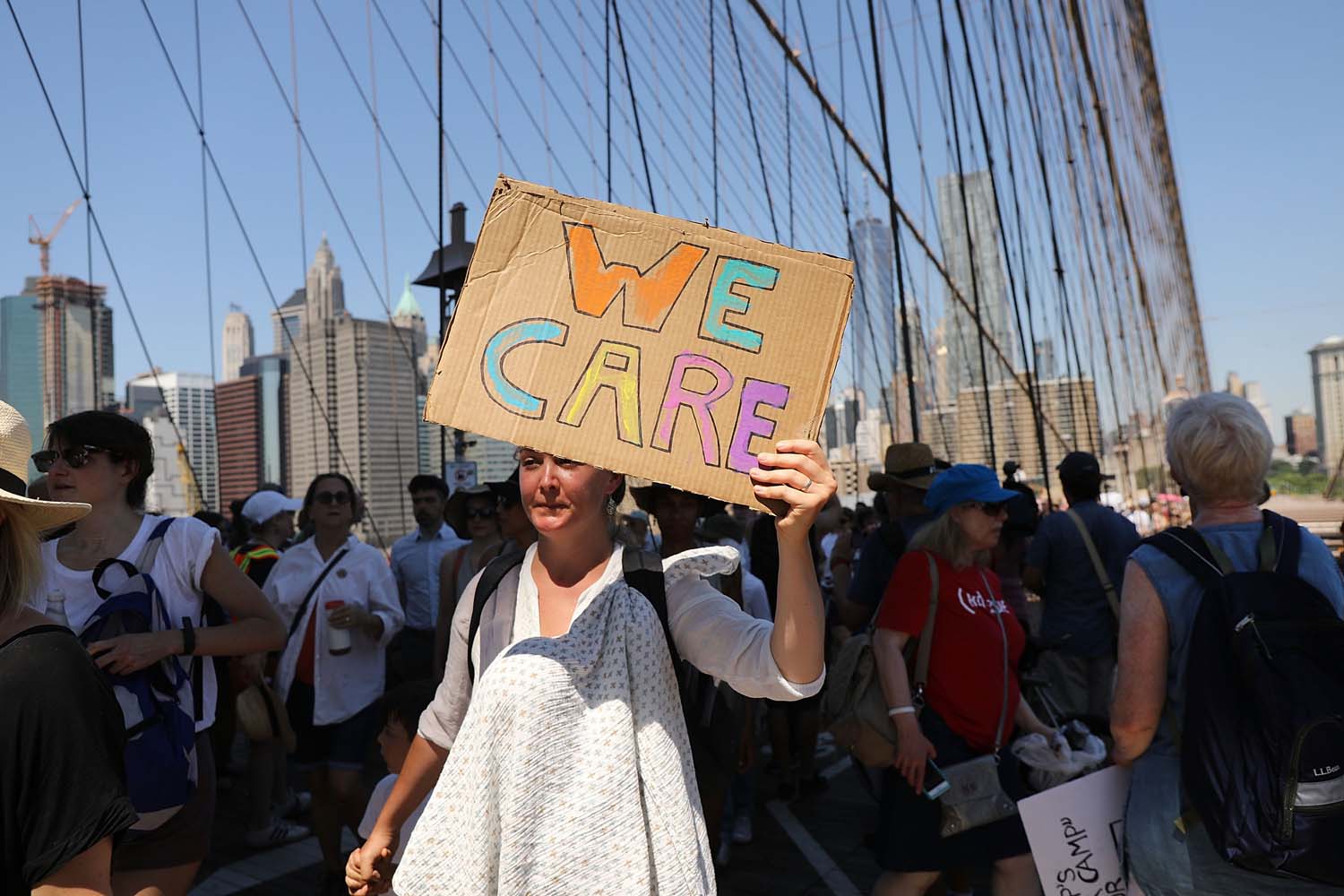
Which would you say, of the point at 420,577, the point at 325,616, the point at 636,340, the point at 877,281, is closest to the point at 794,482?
the point at 636,340

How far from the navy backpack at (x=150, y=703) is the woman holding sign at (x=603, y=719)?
0.78m

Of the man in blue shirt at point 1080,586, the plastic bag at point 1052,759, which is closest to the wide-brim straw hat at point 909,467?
the man in blue shirt at point 1080,586

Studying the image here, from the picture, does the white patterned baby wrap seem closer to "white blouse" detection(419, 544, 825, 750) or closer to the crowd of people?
the crowd of people

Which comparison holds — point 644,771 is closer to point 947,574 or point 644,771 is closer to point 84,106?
point 947,574

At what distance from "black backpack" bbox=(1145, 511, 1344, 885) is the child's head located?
1.70m

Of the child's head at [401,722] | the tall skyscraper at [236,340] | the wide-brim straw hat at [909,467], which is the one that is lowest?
the child's head at [401,722]

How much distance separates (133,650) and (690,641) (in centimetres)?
120

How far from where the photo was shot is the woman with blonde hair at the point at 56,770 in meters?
1.22

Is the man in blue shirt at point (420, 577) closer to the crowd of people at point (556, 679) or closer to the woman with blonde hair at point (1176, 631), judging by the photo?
the crowd of people at point (556, 679)

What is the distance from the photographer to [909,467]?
3.95 meters

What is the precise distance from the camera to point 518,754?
147 cm

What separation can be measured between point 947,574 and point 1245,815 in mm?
1100

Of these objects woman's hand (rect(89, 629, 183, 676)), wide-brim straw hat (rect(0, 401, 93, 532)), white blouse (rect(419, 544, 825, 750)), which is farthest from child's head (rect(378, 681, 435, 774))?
wide-brim straw hat (rect(0, 401, 93, 532))

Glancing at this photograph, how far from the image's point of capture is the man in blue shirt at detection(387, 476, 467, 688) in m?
5.09
